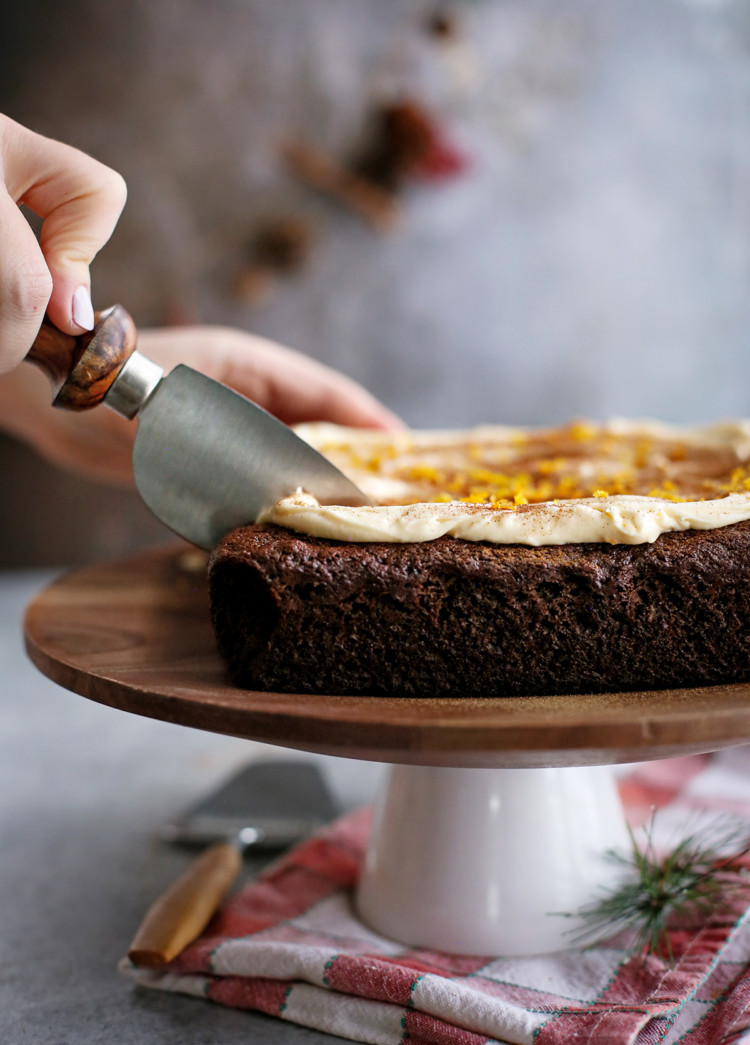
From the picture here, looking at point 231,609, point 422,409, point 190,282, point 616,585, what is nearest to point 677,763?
point 616,585

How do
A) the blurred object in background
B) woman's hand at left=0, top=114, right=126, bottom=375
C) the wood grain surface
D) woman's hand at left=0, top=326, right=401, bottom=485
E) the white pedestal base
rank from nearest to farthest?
the wood grain surface, woman's hand at left=0, top=114, right=126, bottom=375, the white pedestal base, woman's hand at left=0, top=326, right=401, bottom=485, the blurred object in background

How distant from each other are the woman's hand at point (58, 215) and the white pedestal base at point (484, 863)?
676 mm

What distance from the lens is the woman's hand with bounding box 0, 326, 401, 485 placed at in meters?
1.76

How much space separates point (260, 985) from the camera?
3.35 ft

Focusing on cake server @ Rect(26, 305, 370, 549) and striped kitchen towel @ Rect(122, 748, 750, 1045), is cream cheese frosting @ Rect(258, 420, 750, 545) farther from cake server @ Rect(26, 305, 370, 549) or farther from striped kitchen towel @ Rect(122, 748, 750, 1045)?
striped kitchen towel @ Rect(122, 748, 750, 1045)

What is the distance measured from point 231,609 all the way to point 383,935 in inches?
19.5

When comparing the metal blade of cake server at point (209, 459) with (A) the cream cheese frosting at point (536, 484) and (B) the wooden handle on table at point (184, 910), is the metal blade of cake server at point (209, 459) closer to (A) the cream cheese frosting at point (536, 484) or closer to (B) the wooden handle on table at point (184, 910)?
(A) the cream cheese frosting at point (536, 484)

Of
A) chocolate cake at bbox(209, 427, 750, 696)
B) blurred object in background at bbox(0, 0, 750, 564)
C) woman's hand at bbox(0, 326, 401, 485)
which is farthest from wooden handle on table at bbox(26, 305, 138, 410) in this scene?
blurred object in background at bbox(0, 0, 750, 564)

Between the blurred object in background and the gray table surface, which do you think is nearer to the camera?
the gray table surface

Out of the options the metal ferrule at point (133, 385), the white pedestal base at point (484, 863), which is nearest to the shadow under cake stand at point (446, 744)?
the white pedestal base at point (484, 863)

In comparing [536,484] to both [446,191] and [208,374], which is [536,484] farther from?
[446,191]

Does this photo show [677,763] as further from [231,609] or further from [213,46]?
[213,46]

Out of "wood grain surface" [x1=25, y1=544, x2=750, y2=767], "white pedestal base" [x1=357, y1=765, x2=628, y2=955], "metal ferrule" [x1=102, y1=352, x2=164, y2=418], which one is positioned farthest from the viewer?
"white pedestal base" [x1=357, y1=765, x2=628, y2=955]

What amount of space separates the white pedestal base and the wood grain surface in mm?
260
